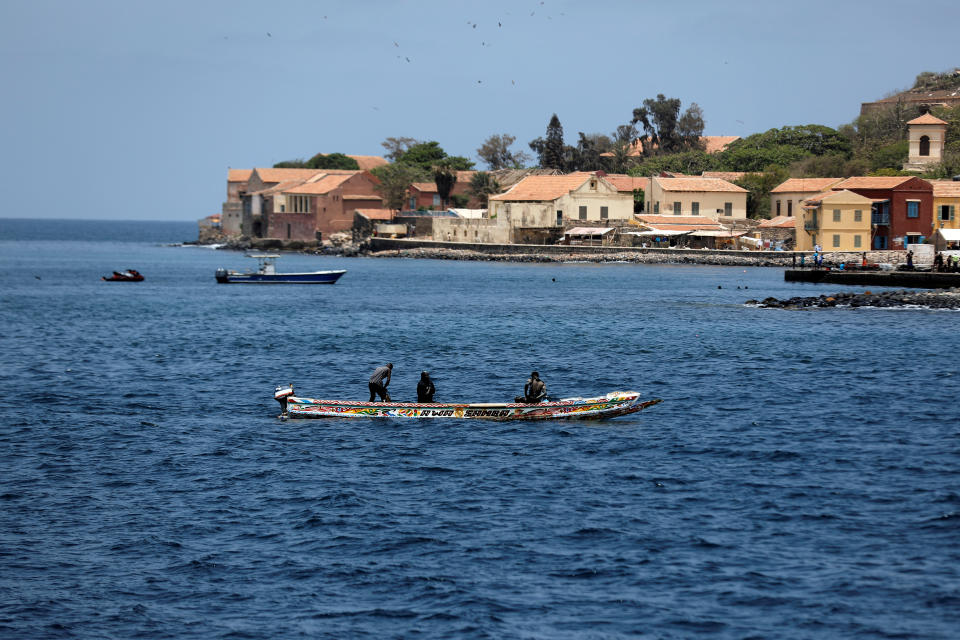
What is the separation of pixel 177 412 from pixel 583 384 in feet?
46.0

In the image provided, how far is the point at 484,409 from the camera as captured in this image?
30219 mm

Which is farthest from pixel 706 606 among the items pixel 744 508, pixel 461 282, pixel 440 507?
pixel 461 282

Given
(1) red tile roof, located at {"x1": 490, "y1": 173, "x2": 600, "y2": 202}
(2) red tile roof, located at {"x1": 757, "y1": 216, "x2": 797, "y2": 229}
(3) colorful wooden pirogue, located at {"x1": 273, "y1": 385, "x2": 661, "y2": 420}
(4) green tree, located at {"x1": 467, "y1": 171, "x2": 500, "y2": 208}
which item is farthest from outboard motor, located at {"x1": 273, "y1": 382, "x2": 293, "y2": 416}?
(4) green tree, located at {"x1": 467, "y1": 171, "x2": 500, "y2": 208}

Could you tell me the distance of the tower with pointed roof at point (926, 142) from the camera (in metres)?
128

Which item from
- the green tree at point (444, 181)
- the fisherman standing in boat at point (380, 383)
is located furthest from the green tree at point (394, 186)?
the fisherman standing in boat at point (380, 383)

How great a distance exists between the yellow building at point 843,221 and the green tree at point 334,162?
109 metres

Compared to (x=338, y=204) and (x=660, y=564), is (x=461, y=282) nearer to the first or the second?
(x=338, y=204)

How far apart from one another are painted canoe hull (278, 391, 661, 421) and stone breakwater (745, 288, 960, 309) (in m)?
38.4

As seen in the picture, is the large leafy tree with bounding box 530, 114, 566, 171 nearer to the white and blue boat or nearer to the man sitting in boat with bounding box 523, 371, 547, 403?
the white and blue boat

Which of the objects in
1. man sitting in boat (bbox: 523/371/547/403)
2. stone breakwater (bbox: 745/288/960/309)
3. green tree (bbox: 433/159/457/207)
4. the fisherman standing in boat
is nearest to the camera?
man sitting in boat (bbox: 523/371/547/403)

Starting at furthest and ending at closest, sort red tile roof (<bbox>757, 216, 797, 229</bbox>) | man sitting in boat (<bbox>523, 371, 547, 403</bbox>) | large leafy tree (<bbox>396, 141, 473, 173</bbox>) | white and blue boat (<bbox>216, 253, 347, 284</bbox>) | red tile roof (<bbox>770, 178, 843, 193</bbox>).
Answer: large leafy tree (<bbox>396, 141, 473, 173</bbox>) → red tile roof (<bbox>770, 178, 843, 193</bbox>) → red tile roof (<bbox>757, 216, 797, 229</bbox>) → white and blue boat (<bbox>216, 253, 347, 284</bbox>) → man sitting in boat (<bbox>523, 371, 547, 403</bbox>)

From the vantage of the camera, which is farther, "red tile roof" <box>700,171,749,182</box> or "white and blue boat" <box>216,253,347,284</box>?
"red tile roof" <box>700,171,749,182</box>

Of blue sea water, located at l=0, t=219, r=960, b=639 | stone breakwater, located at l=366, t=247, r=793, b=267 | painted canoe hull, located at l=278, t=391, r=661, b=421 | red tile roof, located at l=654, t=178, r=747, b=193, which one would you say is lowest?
blue sea water, located at l=0, t=219, r=960, b=639

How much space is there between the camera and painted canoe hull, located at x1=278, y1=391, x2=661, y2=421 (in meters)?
30.1
